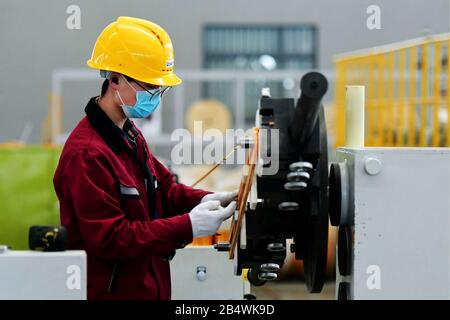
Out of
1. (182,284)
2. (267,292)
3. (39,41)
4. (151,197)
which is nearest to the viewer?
(151,197)

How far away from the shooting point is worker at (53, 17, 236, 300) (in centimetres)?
187

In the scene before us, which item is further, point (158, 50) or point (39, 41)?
point (39, 41)

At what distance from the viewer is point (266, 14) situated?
9375mm

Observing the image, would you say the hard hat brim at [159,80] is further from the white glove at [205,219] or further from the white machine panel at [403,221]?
the white machine panel at [403,221]

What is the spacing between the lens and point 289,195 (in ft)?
6.04

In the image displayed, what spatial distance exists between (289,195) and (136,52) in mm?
567

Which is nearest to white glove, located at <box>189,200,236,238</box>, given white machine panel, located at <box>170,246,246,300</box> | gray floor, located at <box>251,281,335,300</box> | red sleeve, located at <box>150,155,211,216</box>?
red sleeve, located at <box>150,155,211,216</box>

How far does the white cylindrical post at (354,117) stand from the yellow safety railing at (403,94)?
255cm

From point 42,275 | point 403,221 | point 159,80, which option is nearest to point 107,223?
point 42,275

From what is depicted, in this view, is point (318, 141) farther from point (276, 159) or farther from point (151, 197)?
point (151, 197)

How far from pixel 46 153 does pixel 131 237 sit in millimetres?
2497

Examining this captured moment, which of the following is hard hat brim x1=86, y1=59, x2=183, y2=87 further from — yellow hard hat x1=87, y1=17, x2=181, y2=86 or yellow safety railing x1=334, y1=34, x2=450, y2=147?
yellow safety railing x1=334, y1=34, x2=450, y2=147

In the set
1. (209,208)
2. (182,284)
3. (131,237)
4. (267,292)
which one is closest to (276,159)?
(209,208)
